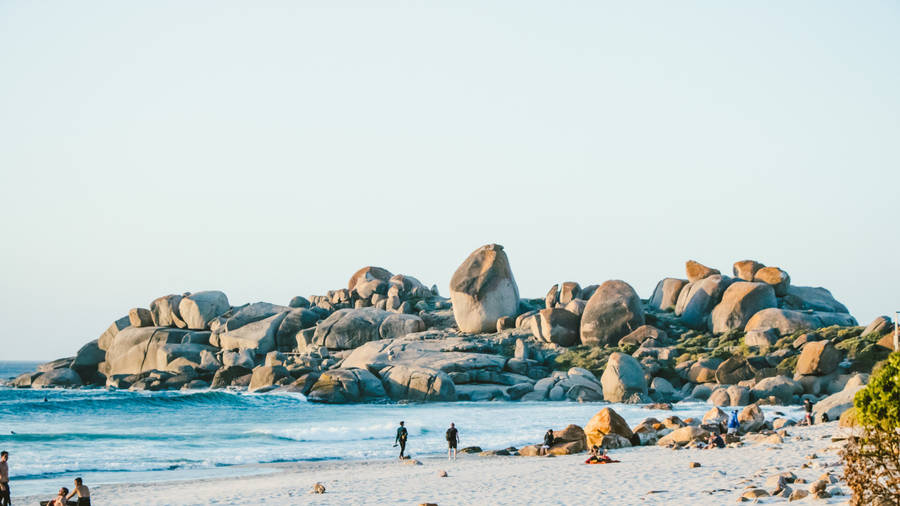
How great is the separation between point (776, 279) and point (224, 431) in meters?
31.9

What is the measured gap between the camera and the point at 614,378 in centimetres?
3878

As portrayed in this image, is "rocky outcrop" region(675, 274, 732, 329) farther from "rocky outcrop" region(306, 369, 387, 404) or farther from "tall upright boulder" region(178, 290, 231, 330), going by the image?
"tall upright boulder" region(178, 290, 231, 330)

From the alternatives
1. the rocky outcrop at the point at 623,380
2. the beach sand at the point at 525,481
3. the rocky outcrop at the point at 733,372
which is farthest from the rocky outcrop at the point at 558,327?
the beach sand at the point at 525,481

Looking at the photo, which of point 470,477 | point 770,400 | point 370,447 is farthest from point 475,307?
point 470,477

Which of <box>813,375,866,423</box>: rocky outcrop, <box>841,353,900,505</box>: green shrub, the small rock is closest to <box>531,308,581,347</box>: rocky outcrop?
<box>813,375,866,423</box>: rocky outcrop

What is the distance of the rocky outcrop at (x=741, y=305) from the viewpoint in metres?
46.8

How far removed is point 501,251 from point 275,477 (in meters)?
32.5

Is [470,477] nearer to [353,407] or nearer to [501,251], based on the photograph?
[353,407]

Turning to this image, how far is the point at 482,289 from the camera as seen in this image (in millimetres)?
51656

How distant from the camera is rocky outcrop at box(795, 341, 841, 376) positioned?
123ft

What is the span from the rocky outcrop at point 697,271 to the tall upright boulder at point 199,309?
3023 cm

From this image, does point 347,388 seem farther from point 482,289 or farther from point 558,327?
point 482,289

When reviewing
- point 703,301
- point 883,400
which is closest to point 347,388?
point 703,301

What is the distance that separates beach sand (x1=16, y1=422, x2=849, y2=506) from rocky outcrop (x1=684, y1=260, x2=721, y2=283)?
98.9 feet
